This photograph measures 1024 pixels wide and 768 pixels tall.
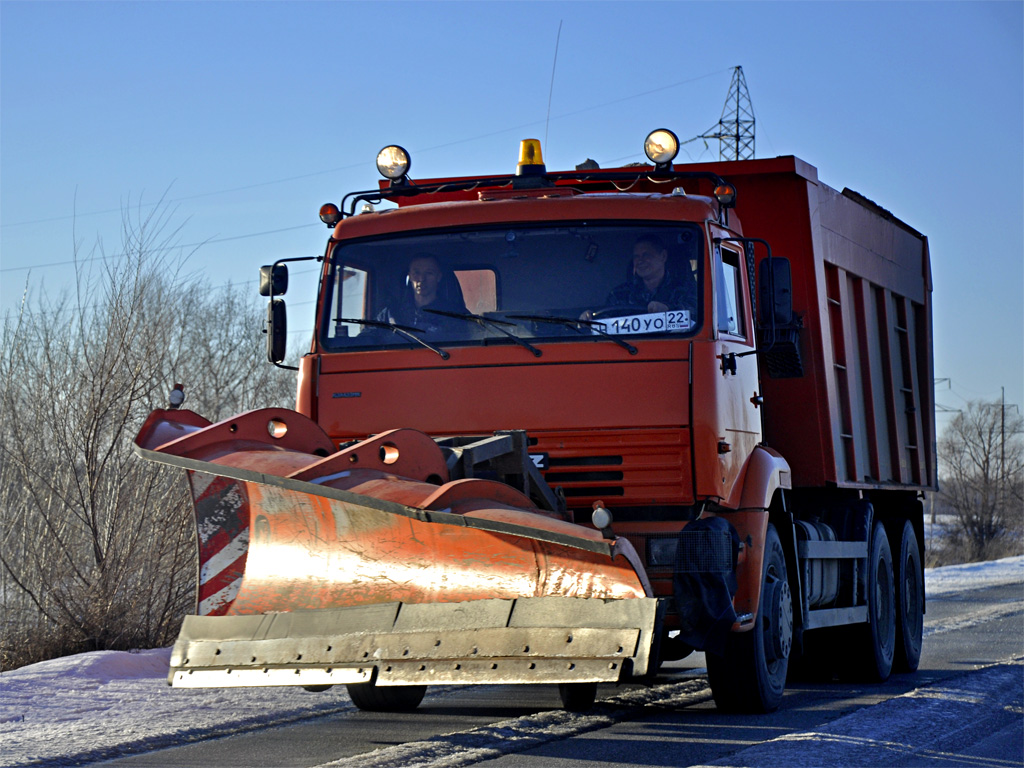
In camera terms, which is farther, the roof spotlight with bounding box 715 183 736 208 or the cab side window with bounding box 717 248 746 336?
the roof spotlight with bounding box 715 183 736 208

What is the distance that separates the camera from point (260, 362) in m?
22.0

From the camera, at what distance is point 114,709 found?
23.4ft

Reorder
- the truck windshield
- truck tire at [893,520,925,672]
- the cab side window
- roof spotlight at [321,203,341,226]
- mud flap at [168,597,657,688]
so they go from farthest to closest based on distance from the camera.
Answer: truck tire at [893,520,925,672]
roof spotlight at [321,203,341,226]
the cab side window
the truck windshield
mud flap at [168,597,657,688]

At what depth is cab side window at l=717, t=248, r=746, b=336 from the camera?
22.5 feet

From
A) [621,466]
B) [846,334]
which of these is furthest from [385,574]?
[846,334]

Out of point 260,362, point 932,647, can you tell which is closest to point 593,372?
point 932,647

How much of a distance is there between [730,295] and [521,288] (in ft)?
3.77

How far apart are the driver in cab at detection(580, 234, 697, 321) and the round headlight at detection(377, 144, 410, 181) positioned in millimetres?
1799

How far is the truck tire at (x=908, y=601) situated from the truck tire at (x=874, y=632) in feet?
0.54

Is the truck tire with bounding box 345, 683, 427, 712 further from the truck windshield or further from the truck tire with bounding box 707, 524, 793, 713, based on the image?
the truck windshield

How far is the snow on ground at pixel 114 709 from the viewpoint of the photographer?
237 inches

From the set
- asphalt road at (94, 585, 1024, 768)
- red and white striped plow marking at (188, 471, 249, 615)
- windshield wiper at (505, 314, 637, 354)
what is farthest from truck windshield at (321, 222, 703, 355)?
asphalt road at (94, 585, 1024, 768)

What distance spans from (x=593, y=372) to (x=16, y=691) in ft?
12.7

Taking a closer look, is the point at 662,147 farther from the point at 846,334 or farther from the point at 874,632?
the point at 874,632
